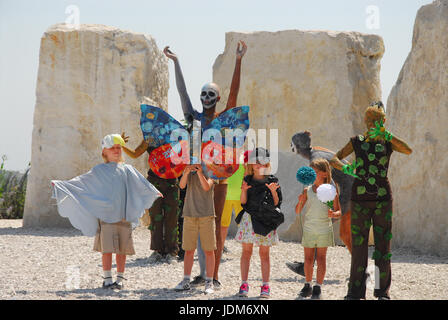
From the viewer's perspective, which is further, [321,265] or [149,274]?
[149,274]

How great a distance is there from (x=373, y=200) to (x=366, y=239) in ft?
1.12

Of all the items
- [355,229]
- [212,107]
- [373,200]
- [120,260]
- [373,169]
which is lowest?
[120,260]

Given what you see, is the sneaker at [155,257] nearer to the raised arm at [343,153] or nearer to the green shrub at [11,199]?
the raised arm at [343,153]

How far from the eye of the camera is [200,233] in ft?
18.0

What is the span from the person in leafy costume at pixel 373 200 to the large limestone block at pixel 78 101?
5.80 m

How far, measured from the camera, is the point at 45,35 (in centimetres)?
1025

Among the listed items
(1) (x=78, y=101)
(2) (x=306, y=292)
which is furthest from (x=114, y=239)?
(1) (x=78, y=101)

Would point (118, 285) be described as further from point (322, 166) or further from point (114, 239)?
point (322, 166)

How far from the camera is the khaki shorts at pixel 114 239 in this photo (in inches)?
216

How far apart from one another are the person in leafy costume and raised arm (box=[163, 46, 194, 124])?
1.71 meters

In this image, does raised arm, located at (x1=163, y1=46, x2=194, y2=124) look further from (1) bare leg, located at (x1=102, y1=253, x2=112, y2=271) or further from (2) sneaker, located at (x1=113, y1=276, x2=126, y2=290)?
(2) sneaker, located at (x1=113, y1=276, x2=126, y2=290)

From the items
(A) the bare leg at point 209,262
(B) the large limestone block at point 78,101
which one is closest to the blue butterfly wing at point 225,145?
(A) the bare leg at point 209,262

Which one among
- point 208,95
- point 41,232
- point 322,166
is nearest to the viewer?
point 322,166

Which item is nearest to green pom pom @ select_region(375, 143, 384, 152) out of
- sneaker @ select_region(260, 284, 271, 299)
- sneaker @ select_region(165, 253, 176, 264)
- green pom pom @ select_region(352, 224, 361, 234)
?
green pom pom @ select_region(352, 224, 361, 234)
